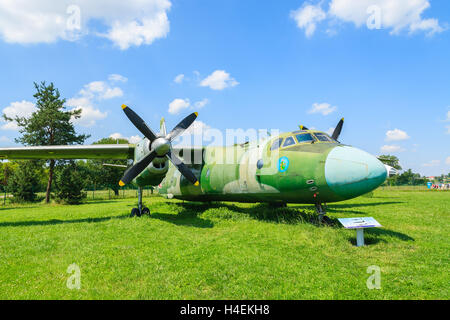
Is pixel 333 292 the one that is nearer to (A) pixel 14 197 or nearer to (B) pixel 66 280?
(B) pixel 66 280

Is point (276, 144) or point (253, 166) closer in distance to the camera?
point (276, 144)

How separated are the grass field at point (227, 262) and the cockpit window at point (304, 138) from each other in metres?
2.85

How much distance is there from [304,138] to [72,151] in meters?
11.5

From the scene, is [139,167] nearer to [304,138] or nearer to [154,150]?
[154,150]

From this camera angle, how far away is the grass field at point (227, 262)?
4039 mm

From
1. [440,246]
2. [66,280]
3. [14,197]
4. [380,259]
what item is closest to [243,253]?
[380,259]

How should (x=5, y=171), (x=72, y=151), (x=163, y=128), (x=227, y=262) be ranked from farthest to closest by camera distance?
1. (x=5, y=171)
2. (x=72, y=151)
3. (x=163, y=128)
4. (x=227, y=262)

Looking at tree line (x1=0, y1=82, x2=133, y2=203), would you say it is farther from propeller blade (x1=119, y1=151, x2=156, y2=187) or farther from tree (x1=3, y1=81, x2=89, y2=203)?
propeller blade (x1=119, y1=151, x2=156, y2=187)

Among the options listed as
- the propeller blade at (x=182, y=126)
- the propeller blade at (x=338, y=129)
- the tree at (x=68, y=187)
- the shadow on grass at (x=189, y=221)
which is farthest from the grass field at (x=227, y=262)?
the tree at (x=68, y=187)

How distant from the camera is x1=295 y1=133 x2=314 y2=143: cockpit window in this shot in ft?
27.3

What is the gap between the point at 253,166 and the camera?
9516 millimetres

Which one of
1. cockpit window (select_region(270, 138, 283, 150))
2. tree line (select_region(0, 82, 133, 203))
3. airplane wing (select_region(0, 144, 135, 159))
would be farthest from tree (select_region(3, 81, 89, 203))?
cockpit window (select_region(270, 138, 283, 150))

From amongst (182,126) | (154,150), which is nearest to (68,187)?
(154,150)
